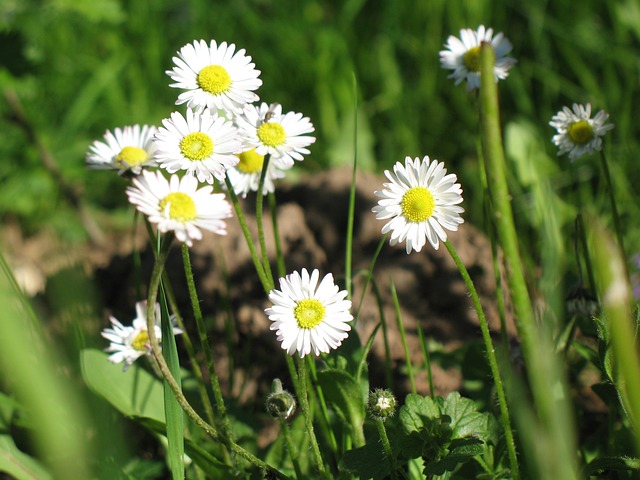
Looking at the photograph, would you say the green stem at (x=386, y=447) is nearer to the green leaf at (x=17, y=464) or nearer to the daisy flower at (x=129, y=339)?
the daisy flower at (x=129, y=339)

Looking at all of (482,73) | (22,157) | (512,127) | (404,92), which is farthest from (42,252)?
→ (482,73)

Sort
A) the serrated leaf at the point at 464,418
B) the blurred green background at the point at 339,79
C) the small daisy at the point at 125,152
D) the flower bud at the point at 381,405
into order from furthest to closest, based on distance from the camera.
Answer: the blurred green background at the point at 339,79 → the small daisy at the point at 125,152 → the serrated leaf at the point at 464,418 → the flower bud at the point at 381,405

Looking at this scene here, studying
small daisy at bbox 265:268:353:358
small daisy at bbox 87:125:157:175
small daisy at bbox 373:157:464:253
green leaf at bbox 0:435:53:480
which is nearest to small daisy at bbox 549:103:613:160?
small daisy at bbox 373:157:464:253

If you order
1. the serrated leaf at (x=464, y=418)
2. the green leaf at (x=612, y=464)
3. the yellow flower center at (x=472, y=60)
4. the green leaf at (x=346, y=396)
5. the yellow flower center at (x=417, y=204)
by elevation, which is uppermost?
the yellow flower center at (x=472, y=60)

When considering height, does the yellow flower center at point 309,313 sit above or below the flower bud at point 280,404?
above

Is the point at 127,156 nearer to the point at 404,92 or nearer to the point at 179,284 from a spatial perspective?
the point at 179,284

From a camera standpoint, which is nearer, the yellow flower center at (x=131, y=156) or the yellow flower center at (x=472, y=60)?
the yellow flower center at (x=131, y=156)

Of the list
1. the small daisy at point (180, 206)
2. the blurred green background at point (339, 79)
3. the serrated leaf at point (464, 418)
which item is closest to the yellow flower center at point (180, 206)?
the small daisy at point (180, 206)

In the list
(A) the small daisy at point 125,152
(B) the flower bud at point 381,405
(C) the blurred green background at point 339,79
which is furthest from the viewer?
(C) the blurred green background at point 339,79
